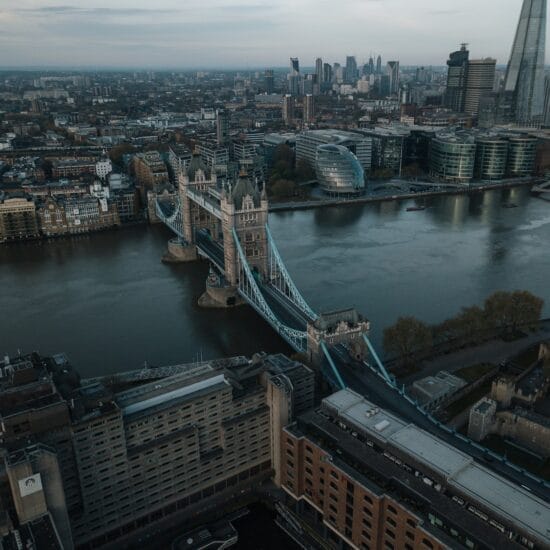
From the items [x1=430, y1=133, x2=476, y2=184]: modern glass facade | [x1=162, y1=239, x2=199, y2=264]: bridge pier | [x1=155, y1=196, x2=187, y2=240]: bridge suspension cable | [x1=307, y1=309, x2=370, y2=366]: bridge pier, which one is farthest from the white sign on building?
[x1=430, y1=133, x2=476, y2=184]: modern glass facade

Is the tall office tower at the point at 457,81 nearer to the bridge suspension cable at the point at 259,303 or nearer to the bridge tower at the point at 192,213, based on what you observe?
the bridge tower at the point at 192,213

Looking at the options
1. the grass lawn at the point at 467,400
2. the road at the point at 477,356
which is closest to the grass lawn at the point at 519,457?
the grass lawn at the point at 467,400

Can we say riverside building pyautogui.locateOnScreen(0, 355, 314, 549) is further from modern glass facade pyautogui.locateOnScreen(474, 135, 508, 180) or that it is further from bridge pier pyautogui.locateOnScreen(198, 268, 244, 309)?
modern glass facade pyautogui.locateOnScreen(474, 135, 508, 180)

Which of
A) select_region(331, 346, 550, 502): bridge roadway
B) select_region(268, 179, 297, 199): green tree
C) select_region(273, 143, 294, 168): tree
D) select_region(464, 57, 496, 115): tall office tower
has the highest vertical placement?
select_region(464, 57, 496, 115): tall office tower

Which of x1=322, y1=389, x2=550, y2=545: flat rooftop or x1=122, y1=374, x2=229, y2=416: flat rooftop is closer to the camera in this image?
x1=322, y1=389, x2=550, y2=545: flat rooftop

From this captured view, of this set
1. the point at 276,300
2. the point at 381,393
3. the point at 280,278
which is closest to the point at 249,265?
the point at 280,278

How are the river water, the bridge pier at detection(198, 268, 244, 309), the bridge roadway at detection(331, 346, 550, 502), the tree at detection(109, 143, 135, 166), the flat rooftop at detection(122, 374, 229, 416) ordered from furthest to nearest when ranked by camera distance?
the tree at detection(109, 143, 135, 166) → the bridge pier at detection(198, 268, 244, 309) → the river water → the flat rooftop at detection(122, 374, 229, 416) → the bridge roadway at detection(331, 346, 550, 502)
